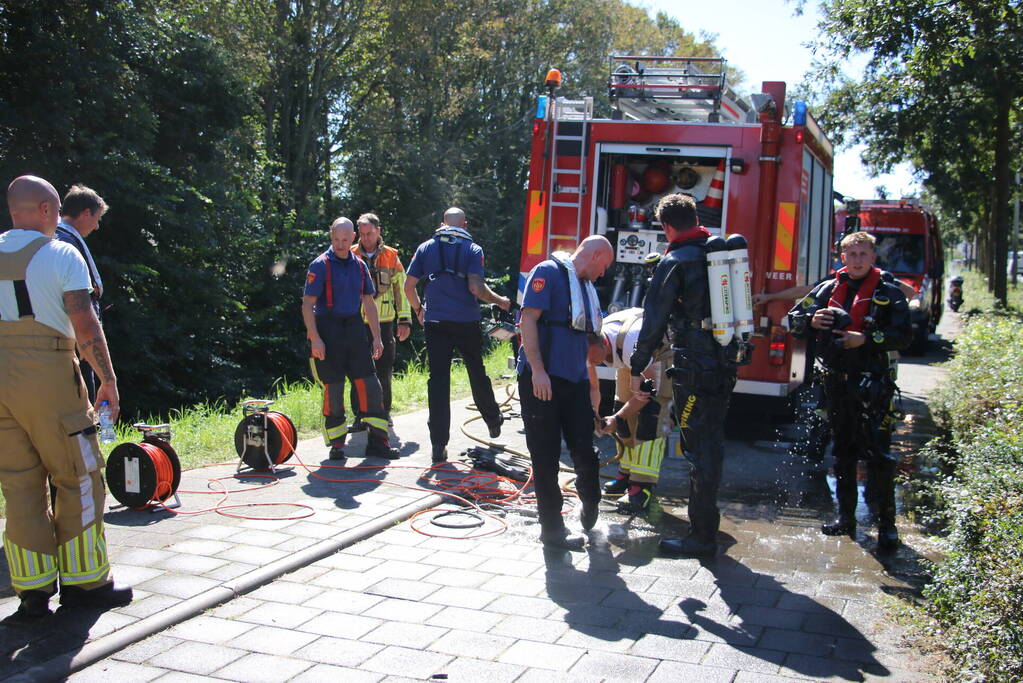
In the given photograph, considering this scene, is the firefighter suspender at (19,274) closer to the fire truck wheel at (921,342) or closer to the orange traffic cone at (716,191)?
the orange traffic cone at (716,191)

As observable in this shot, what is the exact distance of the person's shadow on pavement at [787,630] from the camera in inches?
156

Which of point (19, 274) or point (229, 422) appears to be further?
point (229, 422)

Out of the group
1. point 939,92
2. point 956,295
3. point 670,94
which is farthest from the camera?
point 956,295

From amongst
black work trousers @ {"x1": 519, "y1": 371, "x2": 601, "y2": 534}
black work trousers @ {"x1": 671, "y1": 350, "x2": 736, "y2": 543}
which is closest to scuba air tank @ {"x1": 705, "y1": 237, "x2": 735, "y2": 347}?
black work trousers @ {"x1": 671, "y1": 350, "x2": 736, "y2": 543}

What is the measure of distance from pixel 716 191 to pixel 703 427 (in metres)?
4.40

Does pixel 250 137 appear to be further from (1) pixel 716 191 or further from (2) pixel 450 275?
(2) pixel 450 275

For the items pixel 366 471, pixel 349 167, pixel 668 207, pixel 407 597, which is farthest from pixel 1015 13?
pixel 349 167

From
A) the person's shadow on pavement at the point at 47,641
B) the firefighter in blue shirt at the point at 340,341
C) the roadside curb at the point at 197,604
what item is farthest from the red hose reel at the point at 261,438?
the person's shadow on pavement at the point at 47,641

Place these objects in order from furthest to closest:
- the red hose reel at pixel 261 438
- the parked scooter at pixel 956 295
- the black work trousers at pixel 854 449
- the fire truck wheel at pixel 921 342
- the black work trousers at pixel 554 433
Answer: the parked scooter at pixel 956 295, the fire truck wheel at pixel 921 342, the red hose reel at pixel 261 438, the black work trousers at pixel 854 449, the black work trousers at pixel 554 433

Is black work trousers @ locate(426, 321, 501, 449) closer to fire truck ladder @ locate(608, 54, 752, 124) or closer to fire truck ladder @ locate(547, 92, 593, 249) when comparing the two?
fire truck ladder @ locate(547, 92, 593, 249)

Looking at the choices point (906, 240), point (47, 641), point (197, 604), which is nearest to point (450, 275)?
point (197, 604)

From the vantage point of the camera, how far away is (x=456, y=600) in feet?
15.2

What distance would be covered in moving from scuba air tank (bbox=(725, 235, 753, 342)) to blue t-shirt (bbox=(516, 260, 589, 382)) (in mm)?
859

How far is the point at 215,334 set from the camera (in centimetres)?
1572
